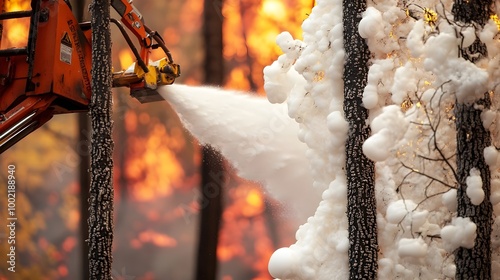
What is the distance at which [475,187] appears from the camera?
4.70 meters

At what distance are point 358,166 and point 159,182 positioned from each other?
4.41 meters

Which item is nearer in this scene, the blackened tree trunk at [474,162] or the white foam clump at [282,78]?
the blackened tree trunk at [474,162]

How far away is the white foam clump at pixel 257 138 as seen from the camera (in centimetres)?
723

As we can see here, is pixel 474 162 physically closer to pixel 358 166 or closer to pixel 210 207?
pixel 358 166

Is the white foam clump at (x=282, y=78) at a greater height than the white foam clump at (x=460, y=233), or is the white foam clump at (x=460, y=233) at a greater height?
the white foam clump at (x=282, y=78)

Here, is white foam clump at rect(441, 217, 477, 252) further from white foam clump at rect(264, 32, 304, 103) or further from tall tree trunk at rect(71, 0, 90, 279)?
tall tree trunk at rect(71, 0, 90, 279)

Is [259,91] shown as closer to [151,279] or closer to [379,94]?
[151,279]

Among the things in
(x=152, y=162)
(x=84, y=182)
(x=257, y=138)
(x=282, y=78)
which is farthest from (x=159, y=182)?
(x=282, y=78)

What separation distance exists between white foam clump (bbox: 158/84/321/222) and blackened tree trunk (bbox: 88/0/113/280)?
1162 millimetres

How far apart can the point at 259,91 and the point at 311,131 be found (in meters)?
3.11

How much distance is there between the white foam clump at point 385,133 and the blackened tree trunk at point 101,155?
247cm

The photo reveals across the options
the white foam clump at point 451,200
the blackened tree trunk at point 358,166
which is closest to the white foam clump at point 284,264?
the blackened tree trunk at point 358,166

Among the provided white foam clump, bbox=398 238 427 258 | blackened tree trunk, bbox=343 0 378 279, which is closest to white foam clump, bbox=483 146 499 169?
white foam clump, bbox=398 238 427 258

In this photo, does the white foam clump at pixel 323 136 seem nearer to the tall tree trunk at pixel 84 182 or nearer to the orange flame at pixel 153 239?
the orange flame at pixel 153 239
